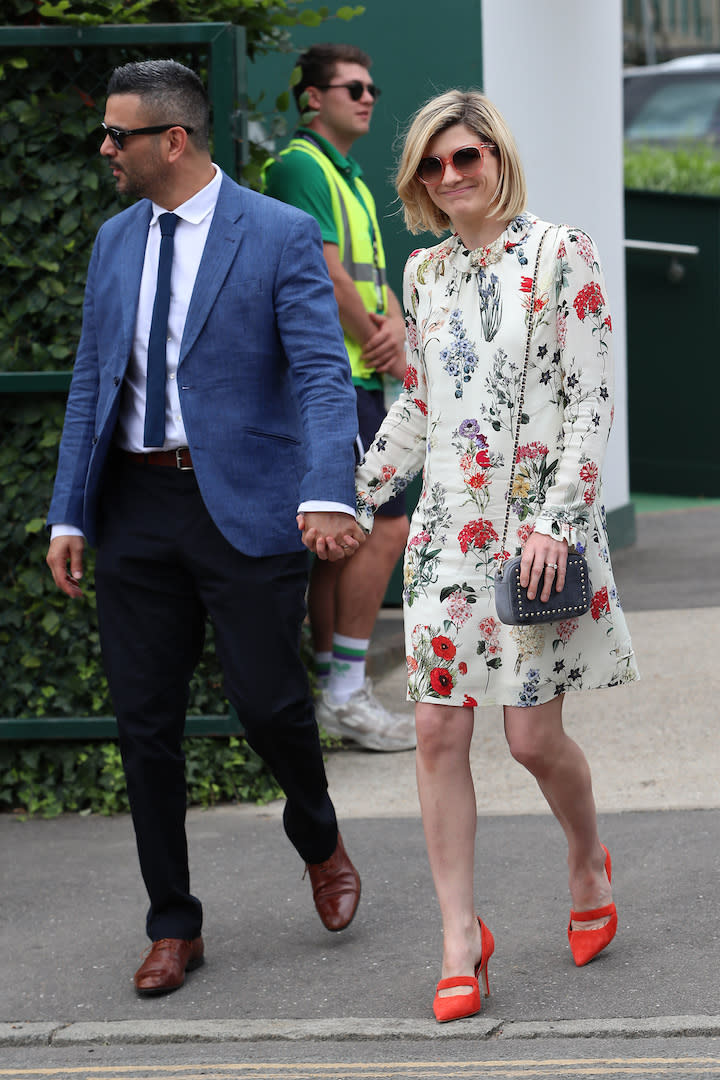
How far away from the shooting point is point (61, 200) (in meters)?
5.20

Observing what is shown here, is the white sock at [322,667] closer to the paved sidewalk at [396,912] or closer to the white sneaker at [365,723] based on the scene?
the white sneaker at [365,723]

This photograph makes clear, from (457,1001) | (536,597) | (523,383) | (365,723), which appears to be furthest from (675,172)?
(457,1001)

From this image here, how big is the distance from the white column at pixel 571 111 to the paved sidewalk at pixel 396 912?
2381mm

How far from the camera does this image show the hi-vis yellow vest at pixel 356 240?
5.84 meters

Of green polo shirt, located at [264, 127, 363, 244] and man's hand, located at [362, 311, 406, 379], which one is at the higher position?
green polo shirt, located at [264, 127, 363, 244]

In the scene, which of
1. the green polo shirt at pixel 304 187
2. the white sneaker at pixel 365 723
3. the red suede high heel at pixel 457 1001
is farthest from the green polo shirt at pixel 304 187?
the red suede high heel at pixel 457 1001

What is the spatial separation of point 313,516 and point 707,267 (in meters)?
6.88

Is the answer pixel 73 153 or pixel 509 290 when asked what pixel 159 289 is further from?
pixel 73 153

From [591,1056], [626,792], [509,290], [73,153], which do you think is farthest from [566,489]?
[73,153]

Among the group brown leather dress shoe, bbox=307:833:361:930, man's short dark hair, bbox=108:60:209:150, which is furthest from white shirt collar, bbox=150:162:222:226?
brown leather dress shoe, bbox=307:833:361:930

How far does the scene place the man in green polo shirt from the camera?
5855 millimetres

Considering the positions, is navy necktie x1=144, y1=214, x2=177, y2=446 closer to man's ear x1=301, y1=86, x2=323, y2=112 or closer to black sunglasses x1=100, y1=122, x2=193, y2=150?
black sunglasses x1=100, y1=122, x2=193, y2=150

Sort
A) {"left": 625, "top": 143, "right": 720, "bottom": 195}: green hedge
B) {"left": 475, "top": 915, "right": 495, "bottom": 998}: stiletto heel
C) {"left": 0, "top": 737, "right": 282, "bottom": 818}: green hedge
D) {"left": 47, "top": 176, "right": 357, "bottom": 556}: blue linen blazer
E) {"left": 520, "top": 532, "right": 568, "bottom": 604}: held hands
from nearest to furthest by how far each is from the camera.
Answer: {"left": 520, "top": 532, "right": 568, "bottom": 604}: held hands, {"left": 475, "top": 915, "right": 495, "bottom": 998}: stiletto heel, {"left": 47, "top": 176, "right": 357, "bottom": 556}: blue linen blazer, {"left": 0, "top": 737, "right": 282, "bottom": 818}: green hedge, {"left": 625, "top": 143, "right": 720, "bottom": 195}: green hedge

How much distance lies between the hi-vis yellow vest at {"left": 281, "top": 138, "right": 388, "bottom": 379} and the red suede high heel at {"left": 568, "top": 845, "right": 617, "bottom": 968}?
257cm
